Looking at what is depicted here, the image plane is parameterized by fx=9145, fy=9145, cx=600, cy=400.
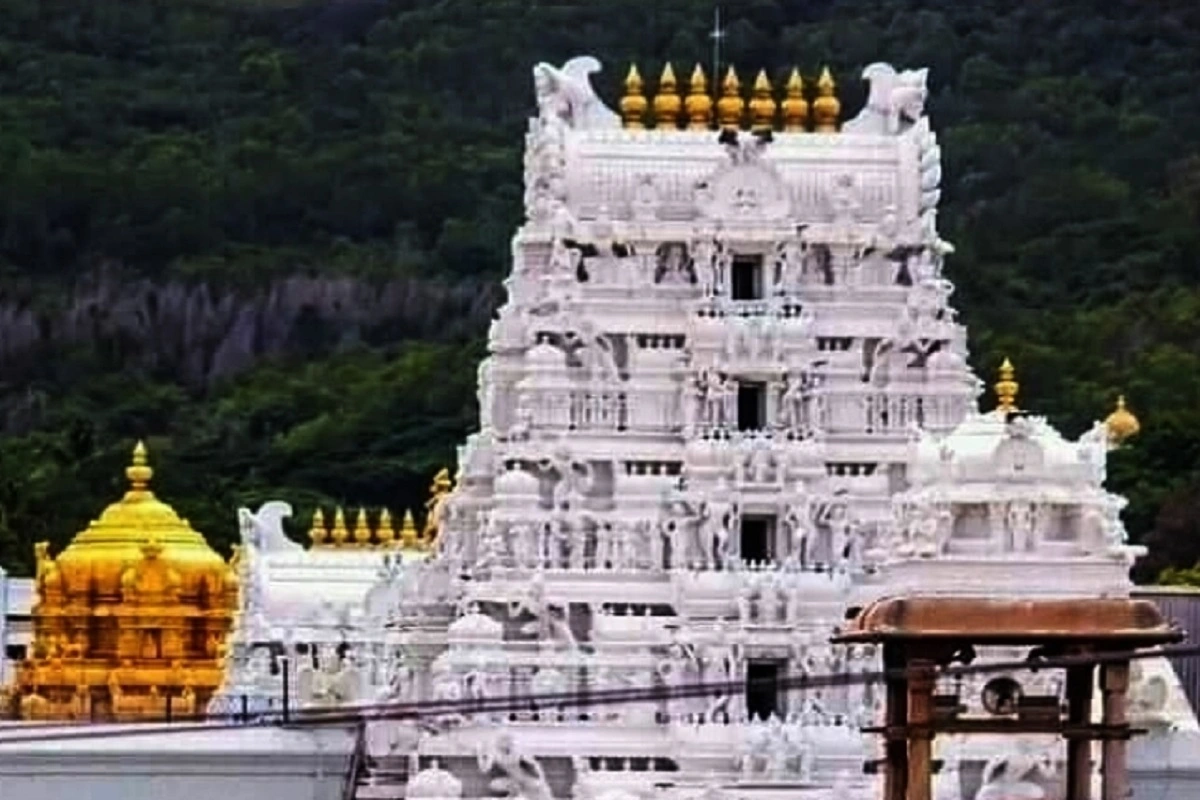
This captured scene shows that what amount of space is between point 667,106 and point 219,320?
3150 inches

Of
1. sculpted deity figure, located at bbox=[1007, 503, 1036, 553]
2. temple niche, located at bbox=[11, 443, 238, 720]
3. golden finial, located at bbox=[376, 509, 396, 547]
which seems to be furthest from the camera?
temple niche, located at bbox=[11, 443, 238, 720]

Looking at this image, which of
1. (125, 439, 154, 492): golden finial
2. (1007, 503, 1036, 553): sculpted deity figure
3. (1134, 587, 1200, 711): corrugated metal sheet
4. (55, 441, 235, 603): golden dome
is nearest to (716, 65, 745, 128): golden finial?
(1134, 587, 1200, 711): corrugated metal sheet

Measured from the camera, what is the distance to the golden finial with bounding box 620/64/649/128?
249 ft

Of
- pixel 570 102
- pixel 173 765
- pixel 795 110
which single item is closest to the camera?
pixel 570 102

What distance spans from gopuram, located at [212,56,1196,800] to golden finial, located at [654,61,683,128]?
3 centimetres

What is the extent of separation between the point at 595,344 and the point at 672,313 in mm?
729

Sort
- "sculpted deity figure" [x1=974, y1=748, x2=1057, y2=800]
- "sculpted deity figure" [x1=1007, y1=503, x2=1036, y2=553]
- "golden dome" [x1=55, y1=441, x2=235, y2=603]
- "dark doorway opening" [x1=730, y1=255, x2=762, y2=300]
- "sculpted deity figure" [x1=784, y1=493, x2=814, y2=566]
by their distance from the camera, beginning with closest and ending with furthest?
"sculpted deity figure" [x1=974, y1=748, x2=1057, y2=800] < "sculpted deity figure" [x1=1007, y1=503, x2=1036, y2=553] < "sculpted deity figure" [x1=784, y1=493, x2=814, y2=566] < "dark doorway opening" [x1=730, y1=255, x2=762, y2=300] < "golden dome" [x1=55, y1=441, x2=235, y2=603]

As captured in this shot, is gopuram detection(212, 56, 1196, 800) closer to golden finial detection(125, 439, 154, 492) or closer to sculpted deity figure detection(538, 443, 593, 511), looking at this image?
sculpted deity figure detection(538, 443, 593, 511)

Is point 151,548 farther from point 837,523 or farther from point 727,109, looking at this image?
point 837,523

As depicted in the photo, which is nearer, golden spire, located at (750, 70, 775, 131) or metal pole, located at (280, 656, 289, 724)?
golden spire, located at (750, 70, 775, 131)

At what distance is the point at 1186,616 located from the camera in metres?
77.9

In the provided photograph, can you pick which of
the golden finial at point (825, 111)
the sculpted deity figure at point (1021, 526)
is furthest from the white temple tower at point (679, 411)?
the sculpted deity figure at point (1021, 526)

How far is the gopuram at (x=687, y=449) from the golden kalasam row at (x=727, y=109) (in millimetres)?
45

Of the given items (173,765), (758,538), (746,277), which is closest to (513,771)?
(758,538)
